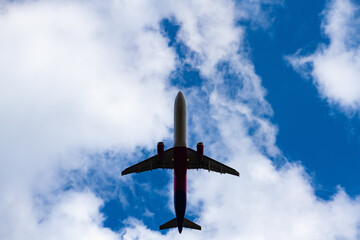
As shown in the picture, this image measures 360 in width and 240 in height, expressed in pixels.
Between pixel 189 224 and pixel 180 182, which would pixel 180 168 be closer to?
pixel 180 182

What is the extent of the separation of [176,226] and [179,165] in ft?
45.8

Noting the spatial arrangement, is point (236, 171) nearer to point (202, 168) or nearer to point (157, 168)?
point (202, 168)

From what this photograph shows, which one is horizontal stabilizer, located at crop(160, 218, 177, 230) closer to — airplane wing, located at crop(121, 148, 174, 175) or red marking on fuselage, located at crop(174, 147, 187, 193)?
airplane wing, located at crop(121, 148, 174, 175)

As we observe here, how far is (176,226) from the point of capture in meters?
68.0

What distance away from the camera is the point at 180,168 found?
59.3 metres

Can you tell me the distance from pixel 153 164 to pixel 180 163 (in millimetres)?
9222

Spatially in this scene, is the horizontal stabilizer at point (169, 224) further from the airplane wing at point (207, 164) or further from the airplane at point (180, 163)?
the airplane wing at point (207, 164)

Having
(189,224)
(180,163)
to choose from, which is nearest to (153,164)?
(180,163)

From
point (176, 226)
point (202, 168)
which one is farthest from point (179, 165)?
point (176, 226)

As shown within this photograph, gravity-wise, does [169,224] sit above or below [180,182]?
below

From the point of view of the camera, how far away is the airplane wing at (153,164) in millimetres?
65562

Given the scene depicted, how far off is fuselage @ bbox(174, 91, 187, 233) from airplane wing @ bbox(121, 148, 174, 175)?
5.88 meters

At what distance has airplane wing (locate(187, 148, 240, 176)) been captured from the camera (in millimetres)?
65500

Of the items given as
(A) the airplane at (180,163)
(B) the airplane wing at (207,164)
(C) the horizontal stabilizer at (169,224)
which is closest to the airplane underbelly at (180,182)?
(A) the airplane at (180,163)
